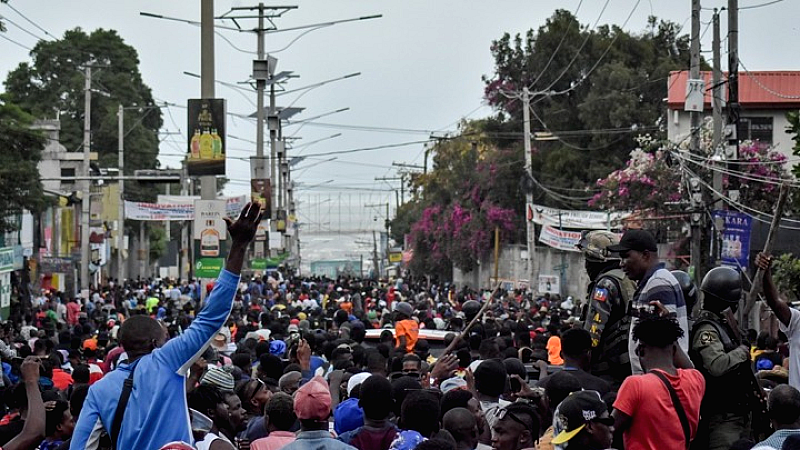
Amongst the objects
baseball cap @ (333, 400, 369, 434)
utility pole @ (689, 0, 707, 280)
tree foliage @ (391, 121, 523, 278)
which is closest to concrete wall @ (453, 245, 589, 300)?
tree foliage @ (391, 121, 523, 278)

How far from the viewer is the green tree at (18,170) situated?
30.5 m

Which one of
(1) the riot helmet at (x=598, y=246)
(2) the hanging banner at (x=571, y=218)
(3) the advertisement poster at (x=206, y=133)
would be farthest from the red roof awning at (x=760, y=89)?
(1) the riot helmet at (x=598, y=246)

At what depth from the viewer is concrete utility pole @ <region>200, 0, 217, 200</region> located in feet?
77.2

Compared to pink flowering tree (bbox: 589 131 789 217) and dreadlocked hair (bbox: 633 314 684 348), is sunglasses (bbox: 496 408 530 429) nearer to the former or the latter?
dreadlocked hair (bbox: 633 314 684 348)

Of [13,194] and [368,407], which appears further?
[13,194]

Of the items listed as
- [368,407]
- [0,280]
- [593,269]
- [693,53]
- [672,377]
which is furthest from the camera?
[0,280]

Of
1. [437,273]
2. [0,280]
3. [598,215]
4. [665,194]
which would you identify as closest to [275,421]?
[0,280]

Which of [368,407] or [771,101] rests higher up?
[771,101]

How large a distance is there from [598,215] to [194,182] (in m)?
47.5

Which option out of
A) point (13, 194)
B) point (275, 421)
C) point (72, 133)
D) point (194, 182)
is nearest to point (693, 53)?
point (13, 194)

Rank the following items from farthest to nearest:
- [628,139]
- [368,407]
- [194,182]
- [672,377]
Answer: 1. [194,182]
2. [628,139]
3. [368,407]
4. [672,377]

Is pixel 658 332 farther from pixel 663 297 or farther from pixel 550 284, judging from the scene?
pixel 550 284

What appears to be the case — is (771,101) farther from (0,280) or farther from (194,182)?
(194,182)

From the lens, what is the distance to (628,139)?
5503 cm
